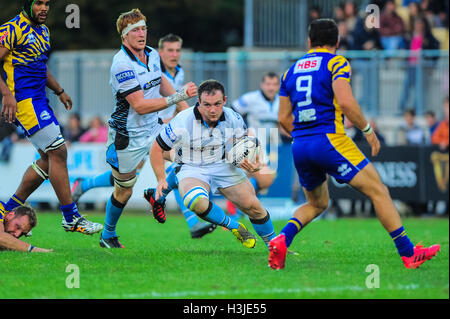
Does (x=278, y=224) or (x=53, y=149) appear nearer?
(x=53, y=149)

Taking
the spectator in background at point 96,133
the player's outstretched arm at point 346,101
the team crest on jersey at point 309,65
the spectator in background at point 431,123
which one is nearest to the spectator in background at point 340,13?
the spectator in background at point 431,123

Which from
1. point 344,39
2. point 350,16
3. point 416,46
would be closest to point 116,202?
point 344,39

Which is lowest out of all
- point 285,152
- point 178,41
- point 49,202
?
point 49,202

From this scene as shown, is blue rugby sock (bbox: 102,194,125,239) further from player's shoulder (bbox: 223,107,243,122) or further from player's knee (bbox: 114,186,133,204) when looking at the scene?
player's shoulder (bbox: 223,107,243,122)

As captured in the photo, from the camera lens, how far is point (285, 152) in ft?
57.7

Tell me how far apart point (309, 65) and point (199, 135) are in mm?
1497

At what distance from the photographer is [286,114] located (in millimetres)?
8508

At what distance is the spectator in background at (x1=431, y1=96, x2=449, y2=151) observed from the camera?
58.2 ft

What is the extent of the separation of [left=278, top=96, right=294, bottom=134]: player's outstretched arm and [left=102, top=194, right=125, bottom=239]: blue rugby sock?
235 cm

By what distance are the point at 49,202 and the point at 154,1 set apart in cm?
1513

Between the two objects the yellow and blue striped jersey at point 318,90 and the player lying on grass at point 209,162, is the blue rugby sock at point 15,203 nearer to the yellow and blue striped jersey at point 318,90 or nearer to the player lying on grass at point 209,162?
the player lying on grass at point 209,162
